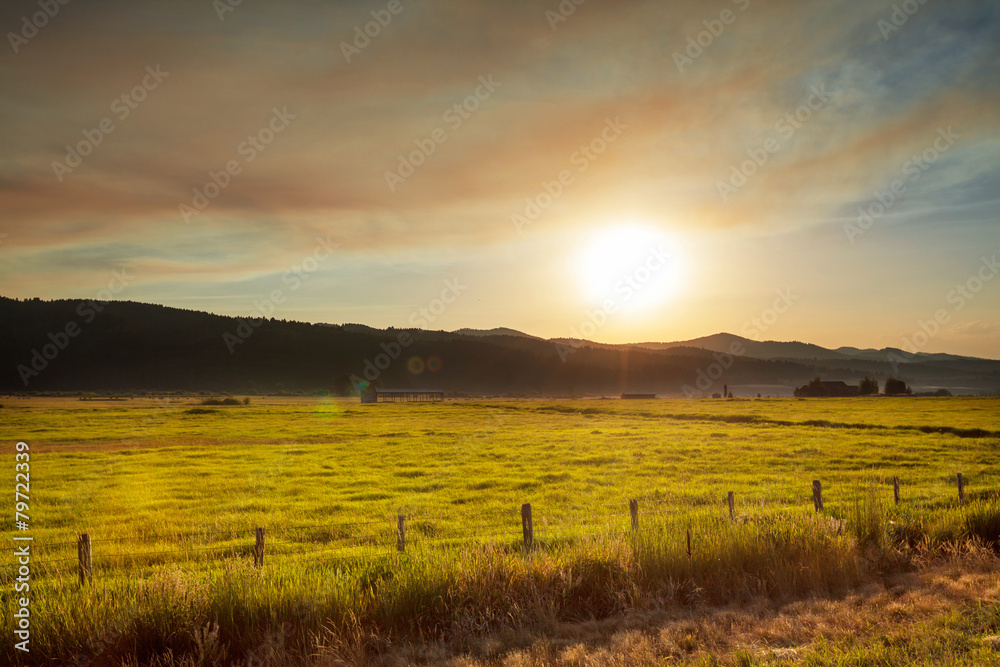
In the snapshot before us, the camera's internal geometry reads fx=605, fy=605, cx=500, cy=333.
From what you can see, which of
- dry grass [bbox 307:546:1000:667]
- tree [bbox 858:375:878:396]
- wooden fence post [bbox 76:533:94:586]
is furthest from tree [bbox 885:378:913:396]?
wooden fence post [bbox 76:533:94:586]

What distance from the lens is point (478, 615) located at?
32.4 ft

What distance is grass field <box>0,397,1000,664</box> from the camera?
31.2 feet

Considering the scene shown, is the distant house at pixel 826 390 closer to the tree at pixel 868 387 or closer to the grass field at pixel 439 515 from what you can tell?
the tree at pixel 868 387

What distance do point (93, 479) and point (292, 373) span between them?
16231cm

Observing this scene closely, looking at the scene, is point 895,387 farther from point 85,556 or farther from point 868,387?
point 85,556

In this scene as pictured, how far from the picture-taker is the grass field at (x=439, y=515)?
951 centimetres

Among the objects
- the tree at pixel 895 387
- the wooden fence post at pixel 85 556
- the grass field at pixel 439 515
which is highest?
the wooden fence post at pixel 85 556

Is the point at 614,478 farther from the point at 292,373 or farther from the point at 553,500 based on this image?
the point at 292,373

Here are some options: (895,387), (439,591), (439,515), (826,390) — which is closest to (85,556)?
(439,591)

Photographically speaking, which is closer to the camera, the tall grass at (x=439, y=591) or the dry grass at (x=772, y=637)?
the dry grass at (x=772, y=637)

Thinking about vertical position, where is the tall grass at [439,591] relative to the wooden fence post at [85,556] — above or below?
below

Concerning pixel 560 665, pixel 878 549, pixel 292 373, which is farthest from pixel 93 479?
pixel 292 373

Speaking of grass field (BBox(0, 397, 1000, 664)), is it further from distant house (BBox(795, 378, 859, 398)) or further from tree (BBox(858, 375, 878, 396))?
tree (BBox(858, 375, 878, 396))

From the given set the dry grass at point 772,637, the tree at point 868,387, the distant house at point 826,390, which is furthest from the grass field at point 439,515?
the tree at point 868,387
